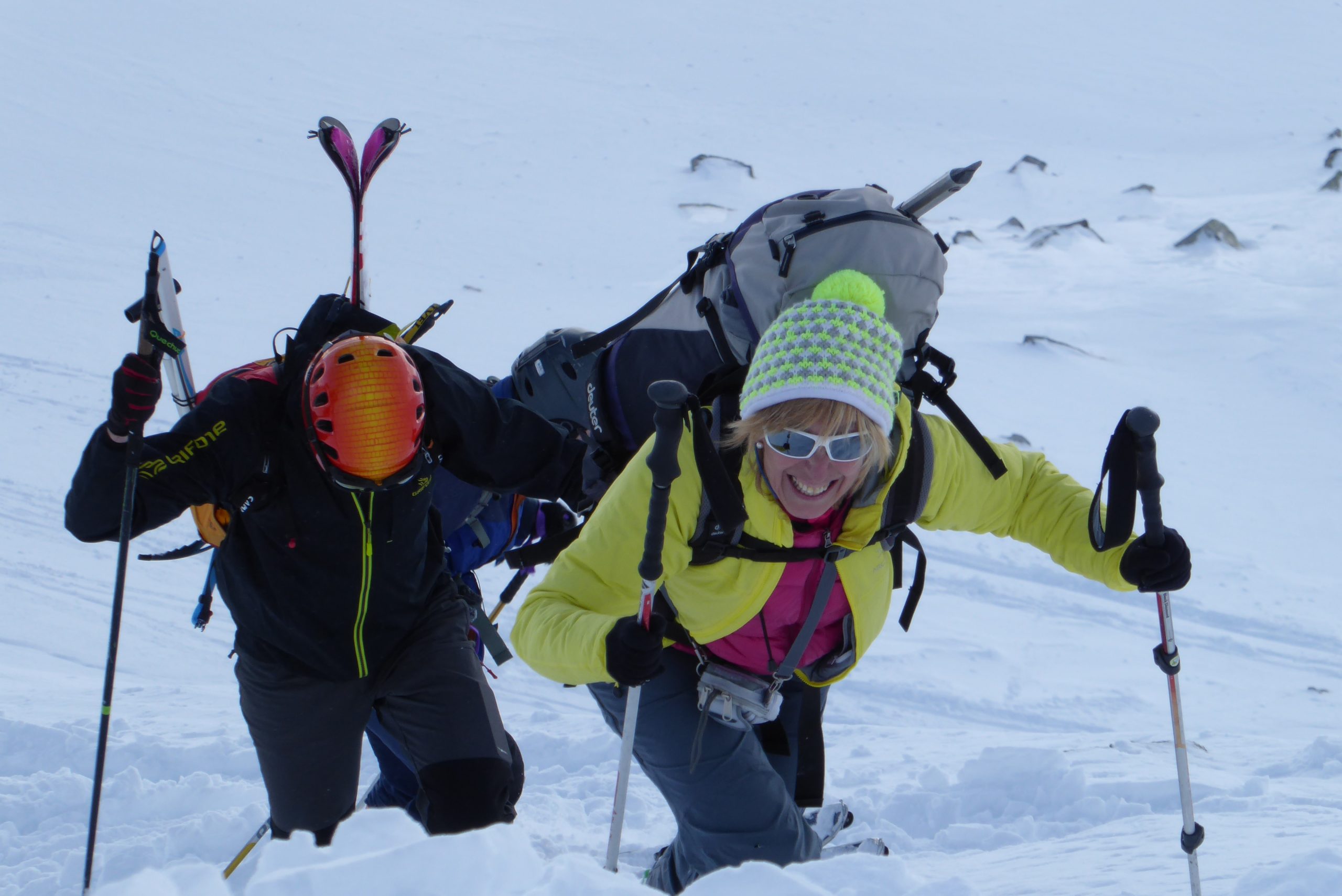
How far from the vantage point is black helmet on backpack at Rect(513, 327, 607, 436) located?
4176 mm

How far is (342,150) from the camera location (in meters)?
3.86

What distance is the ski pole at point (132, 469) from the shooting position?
314 cm

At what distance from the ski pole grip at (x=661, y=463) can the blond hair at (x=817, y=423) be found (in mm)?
180

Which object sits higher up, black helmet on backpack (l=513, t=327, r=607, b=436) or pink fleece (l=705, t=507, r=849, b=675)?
black helmet on backpack (l=513, t=327, r=607, b=436)

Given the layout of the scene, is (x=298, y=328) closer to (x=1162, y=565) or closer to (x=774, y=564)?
(x=774, y=564)

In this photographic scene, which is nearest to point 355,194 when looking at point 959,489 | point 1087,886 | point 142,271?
point 959,489

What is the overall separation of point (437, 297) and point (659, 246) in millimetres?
4035

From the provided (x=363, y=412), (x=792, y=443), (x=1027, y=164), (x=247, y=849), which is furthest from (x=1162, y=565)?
(x=1027, y=164)

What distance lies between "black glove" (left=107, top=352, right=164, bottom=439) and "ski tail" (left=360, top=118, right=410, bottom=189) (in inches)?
41.5

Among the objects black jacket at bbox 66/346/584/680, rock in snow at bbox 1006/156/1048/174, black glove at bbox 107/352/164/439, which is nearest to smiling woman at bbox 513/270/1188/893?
black jacket at bbox 66/346/584/680

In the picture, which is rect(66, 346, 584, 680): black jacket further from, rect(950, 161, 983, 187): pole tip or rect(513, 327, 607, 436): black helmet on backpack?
rect(950, 161, 983, 187): pole tip

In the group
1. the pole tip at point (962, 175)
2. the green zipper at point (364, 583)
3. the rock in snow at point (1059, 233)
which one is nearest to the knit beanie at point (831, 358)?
the pole tip at point (962, 175)

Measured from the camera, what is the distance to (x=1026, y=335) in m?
12.7

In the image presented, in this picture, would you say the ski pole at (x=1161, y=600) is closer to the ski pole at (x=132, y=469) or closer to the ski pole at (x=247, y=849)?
the ski pole at (x=132, y=469)
